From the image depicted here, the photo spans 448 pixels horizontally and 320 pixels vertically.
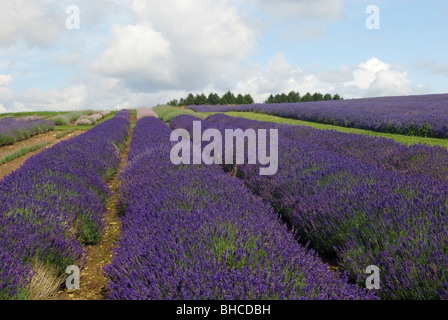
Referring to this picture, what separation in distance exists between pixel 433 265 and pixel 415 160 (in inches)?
149

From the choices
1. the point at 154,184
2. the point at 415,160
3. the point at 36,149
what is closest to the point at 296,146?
the point at 415,160

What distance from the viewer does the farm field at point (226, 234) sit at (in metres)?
1.75

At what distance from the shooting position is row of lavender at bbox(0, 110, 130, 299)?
7.06 feet

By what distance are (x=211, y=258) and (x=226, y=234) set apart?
343 mm

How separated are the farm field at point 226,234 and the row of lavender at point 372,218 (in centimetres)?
1

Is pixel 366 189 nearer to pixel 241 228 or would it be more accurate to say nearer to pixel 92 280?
pixel 241 228

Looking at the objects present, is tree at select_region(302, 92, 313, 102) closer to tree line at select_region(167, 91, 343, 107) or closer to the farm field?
tree line at select_region(167, 91, 343, 107)

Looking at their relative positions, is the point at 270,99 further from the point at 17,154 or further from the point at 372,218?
the point at 372,218

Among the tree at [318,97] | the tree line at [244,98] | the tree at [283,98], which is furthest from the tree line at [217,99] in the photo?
the tree at [318,97]

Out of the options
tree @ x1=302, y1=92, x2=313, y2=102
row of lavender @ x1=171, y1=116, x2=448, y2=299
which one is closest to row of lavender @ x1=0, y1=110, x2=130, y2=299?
row of lavender @ x1=171, y1=116, x2=448, y2=299

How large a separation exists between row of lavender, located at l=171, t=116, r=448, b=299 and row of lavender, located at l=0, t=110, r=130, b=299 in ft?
6.82

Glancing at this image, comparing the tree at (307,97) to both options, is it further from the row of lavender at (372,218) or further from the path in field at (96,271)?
the path in field at (96,271)

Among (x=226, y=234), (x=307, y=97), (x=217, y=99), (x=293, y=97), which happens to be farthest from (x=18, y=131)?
(x=307, y=97)

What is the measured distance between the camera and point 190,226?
2.29 meters
